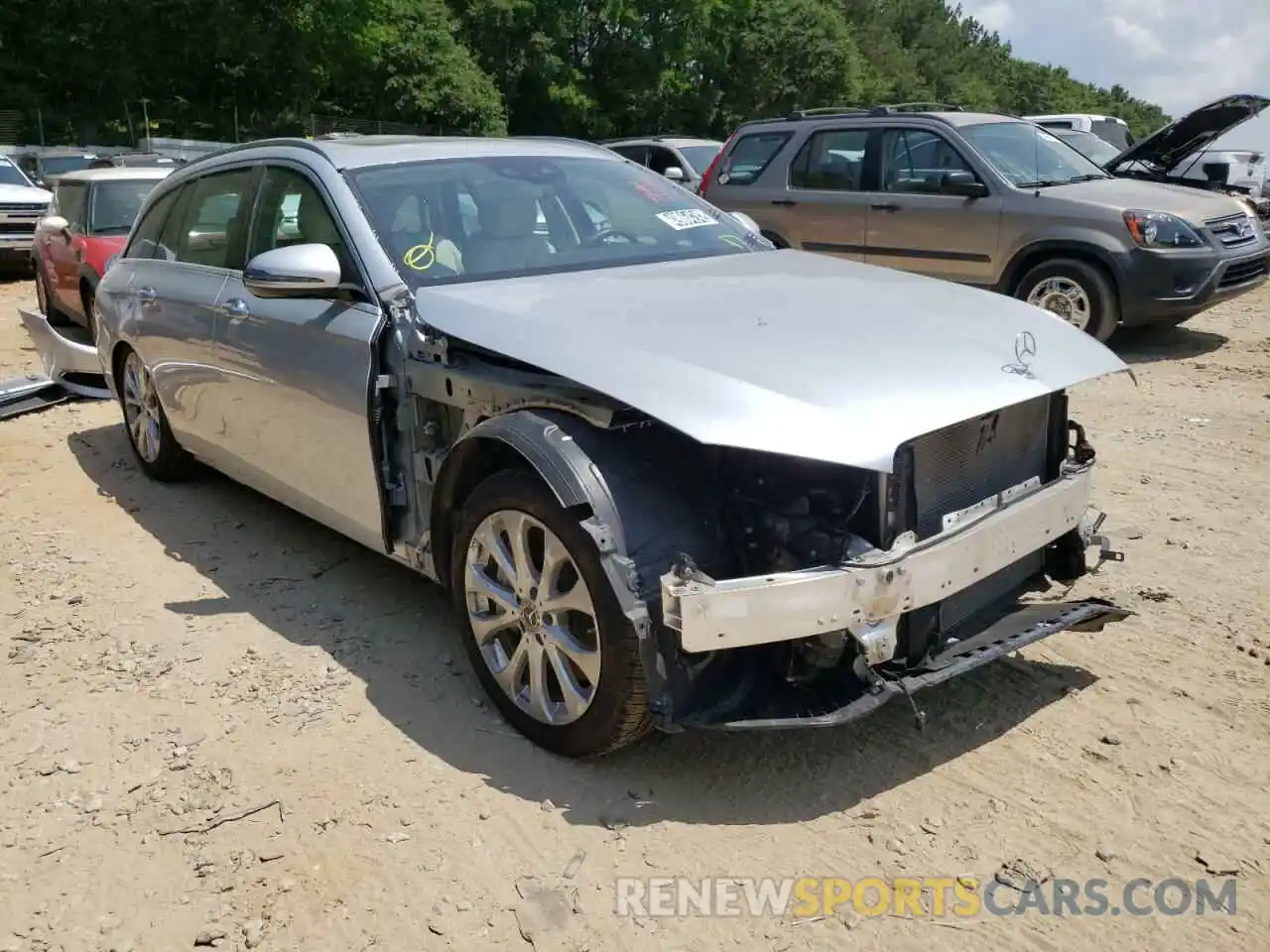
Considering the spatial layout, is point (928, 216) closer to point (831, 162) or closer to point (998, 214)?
point (998, 214)

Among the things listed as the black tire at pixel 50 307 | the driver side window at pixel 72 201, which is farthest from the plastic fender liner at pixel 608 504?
the black tire at pixel 50 307

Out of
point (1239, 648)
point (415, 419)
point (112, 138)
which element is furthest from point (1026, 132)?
point (112, 138)

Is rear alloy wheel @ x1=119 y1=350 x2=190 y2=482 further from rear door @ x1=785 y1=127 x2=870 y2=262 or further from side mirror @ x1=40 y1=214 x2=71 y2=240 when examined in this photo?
rear door @ x1=785 y1=127 x2=870 y2=262

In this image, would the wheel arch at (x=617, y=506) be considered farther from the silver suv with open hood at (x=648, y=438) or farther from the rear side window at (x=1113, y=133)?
the rear side window at (x=1113, y=133)

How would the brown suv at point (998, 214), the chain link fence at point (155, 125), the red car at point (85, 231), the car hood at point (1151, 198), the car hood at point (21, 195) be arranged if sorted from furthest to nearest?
1. the chain link fence at point (155, 125)
2. the car hood at point (21, 195)
3. the red car at point (85, 231)
4. the car hood at point (1151, 198)
5. the brown suv at point (998, 214)

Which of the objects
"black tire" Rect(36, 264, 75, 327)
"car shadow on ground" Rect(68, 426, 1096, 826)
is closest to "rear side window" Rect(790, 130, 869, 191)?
"car shadow on ground" Rect(68, 426, 1096, 826)

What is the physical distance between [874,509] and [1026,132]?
784cm

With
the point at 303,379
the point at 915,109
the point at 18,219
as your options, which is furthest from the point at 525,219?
the point at 18,219

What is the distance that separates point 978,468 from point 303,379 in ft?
7.78

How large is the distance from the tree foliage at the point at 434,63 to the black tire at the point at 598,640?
79.9 ft

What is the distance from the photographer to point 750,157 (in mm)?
10641

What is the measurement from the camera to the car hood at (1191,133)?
10523 millimetres

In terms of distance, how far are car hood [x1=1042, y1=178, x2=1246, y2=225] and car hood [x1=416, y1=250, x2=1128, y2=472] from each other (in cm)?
550

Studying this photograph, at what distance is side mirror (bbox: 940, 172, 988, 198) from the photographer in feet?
29.5
